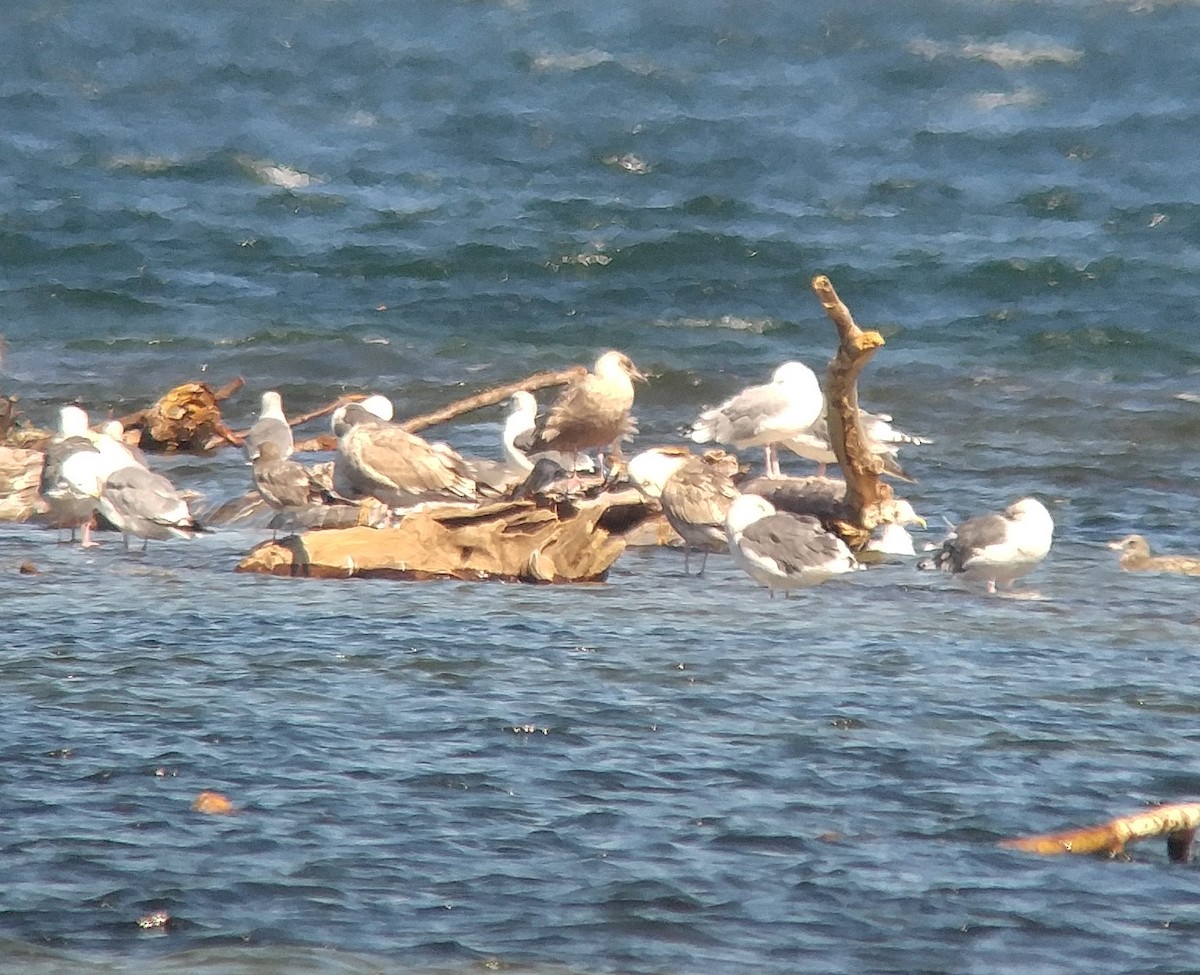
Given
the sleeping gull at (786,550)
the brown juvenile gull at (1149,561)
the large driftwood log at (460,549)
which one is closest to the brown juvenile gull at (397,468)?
the large driftwood log at (460,549)

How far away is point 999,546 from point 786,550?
3.09 ft

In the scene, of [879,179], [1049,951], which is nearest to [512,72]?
[879,179]

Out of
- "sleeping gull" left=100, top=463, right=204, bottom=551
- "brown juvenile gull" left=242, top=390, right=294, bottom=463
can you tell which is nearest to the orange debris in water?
"sleeping gull" left=100, top=463, right=204, bottom=551

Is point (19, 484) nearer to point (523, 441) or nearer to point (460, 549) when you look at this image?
point (523, 441)

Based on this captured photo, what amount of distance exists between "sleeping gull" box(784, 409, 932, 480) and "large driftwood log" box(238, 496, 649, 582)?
159cm

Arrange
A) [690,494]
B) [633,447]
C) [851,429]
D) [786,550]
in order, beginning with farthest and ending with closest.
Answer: [633,447]
[690,494]
[786,550]
[851,429]

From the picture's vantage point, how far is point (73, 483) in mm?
10758

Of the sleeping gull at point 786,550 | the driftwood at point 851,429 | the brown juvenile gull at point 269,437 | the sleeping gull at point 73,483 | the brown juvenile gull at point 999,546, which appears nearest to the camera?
the driftwood at point 851,429

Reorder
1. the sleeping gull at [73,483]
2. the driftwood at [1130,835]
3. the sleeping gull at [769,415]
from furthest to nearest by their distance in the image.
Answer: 1. the sleeping gull at [769,415]
2. the sleeping gull at [73,483]
3. the driftwood at [1130,835]

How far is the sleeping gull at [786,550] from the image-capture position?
9305 mm

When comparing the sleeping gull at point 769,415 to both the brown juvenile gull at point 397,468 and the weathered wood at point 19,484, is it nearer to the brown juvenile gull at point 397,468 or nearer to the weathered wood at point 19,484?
the brown juvenile gull at point 397,468

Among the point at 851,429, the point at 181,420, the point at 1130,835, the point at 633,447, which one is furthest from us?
the point at 633,447

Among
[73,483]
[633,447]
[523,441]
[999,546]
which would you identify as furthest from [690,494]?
[633,447]

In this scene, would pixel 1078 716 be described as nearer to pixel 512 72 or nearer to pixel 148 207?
pixel 148 207
